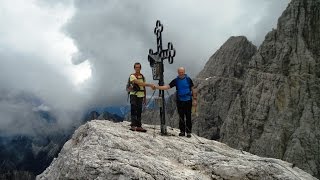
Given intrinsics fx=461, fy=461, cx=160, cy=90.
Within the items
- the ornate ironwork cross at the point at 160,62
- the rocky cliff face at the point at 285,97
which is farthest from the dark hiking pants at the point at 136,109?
the rocky cliff face at the point at 285,97

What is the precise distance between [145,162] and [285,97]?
15242 cm

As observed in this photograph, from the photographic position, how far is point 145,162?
47.5ft

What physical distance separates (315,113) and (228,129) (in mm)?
33981

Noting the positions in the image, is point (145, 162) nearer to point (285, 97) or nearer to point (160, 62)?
point (160, 62)

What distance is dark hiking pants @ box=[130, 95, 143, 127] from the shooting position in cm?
A: 1883

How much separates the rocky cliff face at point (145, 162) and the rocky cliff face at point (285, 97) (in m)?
130

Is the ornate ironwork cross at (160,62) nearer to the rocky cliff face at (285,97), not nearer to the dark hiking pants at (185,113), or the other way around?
the dark hiking pants at (185,113)

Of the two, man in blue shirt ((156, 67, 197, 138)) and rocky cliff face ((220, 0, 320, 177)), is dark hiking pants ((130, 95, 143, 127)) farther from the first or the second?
rocky cliff face ((220, 0, 320, 177))

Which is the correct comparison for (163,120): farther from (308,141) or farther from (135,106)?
(308,141)

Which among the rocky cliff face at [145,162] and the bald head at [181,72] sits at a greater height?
the bald head at [181,72]

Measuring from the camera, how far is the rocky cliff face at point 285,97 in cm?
14512

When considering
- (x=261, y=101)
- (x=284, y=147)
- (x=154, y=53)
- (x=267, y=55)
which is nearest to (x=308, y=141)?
(x=284, y=147)

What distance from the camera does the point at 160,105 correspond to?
19531 millimetres

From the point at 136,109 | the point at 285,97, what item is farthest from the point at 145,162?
the point at 285,97
